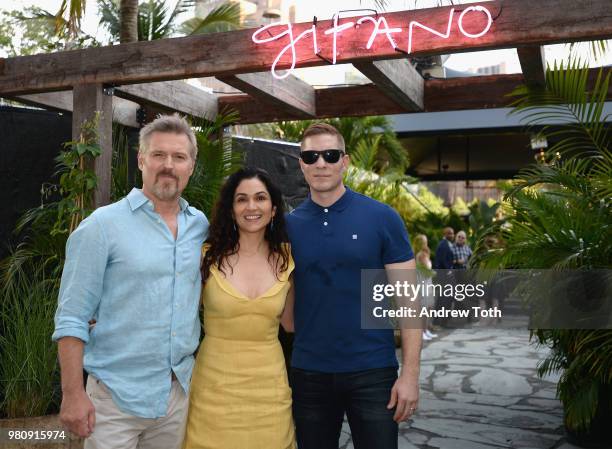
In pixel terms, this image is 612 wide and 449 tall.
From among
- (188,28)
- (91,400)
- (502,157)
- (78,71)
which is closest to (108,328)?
(91,400)

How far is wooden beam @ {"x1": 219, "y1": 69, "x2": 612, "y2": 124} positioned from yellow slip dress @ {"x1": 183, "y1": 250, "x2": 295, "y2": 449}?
14.4 feet

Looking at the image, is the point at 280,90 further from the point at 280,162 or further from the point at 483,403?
the point at 483,403

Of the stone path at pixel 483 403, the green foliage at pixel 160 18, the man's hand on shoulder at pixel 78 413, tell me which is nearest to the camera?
the man's hand on shoulder at pixel 78 413

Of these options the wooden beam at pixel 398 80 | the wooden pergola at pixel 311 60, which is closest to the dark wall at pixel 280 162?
the wooden pergola at pixel 311 60

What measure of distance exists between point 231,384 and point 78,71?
3.35 m

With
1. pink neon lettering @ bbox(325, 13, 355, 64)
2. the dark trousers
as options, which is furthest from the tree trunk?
the dark trousers

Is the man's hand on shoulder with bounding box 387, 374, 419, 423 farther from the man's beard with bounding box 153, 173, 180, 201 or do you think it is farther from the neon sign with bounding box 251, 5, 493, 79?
the neon sign with bounding box 251, 5, 493, 79

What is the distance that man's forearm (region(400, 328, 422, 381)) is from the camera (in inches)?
99.0

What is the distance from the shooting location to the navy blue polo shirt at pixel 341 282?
255 cm

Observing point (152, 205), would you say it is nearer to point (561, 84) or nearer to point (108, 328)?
point (108, 328)

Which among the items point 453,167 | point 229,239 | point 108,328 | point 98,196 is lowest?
point 108,328

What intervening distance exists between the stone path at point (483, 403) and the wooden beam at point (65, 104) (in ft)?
11.4

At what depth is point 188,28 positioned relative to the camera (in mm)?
13586

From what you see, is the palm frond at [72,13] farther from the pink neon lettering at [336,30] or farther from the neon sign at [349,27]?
the pink neon lettering at [336,30]
